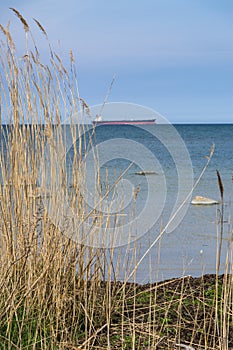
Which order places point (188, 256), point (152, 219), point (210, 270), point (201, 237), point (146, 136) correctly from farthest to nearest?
point (146, 136) → point (152, 219) → point (201, 237) → point (188, 256) → point (210, 270)

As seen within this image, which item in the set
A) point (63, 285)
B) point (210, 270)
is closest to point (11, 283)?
point (63, 285)

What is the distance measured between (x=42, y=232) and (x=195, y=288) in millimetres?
936

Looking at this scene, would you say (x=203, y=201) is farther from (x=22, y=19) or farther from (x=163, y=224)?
(x=22, y=19)

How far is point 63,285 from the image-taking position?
2443 millimetres

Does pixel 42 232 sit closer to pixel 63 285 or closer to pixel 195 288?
pixel 63 285

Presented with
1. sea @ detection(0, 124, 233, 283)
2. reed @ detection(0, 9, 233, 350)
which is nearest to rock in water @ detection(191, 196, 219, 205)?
sea @ detection(0, 124, 233, 283)

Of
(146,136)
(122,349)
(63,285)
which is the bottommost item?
(122,349)

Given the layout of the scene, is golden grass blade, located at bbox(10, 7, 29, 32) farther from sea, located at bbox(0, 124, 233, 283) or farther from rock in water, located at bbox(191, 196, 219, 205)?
rock in water, located at bbox(191, 196, 219, 205)

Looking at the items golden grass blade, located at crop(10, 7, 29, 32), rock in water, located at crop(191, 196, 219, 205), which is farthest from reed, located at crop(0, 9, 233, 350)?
rock in water, located at crop(191, 196, 219, 205)

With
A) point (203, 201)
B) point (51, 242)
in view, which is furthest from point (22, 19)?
point (203, 201)

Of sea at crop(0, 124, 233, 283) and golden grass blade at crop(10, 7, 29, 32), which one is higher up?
golden grass blade at crop(10, 7, 29, 32)

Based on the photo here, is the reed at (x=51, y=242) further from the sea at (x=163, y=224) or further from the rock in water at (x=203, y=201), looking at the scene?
the rock in water at (x=203, y=201)

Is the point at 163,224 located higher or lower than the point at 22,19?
lower

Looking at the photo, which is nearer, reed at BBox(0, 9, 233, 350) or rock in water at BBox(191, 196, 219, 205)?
reed at BBox(0, 9, 233, 350)
